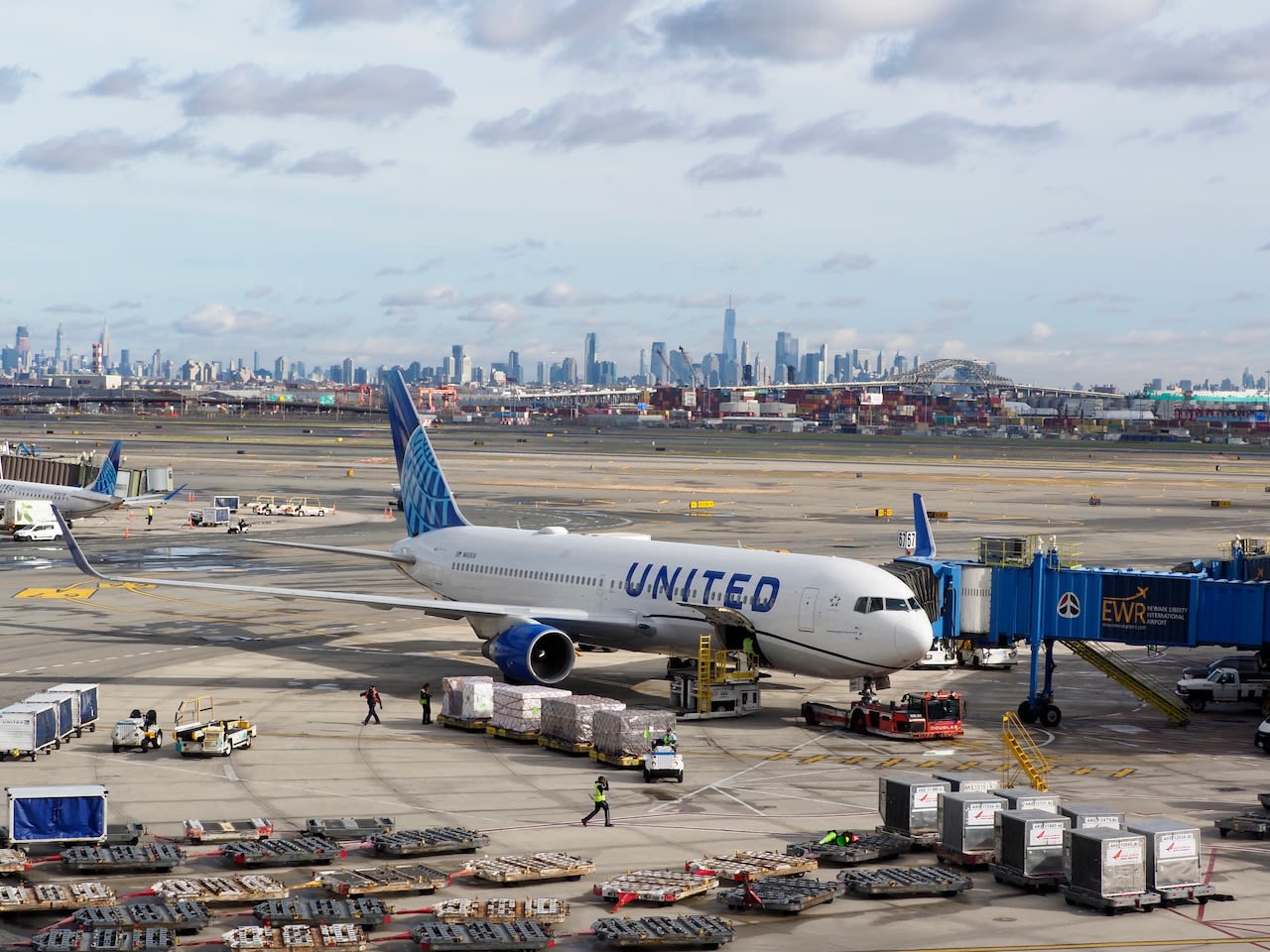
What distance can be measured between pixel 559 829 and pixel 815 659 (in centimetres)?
1534

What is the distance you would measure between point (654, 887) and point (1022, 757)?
1478 centimetres

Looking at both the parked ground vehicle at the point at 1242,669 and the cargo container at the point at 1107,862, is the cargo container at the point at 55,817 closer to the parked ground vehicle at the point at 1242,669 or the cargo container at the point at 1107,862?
the cargo container at the point at 1107,862

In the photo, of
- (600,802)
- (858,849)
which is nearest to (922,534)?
(600,802)

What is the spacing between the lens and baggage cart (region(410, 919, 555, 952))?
89.1 ft

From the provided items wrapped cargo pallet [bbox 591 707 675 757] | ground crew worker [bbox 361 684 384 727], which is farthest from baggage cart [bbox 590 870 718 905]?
ground crew worker [bbox 361 684 384 727]

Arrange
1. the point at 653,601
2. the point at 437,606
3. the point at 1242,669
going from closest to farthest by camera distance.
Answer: the point at 653,601
the point at 437,606
the point at 1242,669

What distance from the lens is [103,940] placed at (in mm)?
26828

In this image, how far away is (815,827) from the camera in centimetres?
3703

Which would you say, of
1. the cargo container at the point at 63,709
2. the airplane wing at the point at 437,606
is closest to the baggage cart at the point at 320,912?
the cargo container at the point at 63,709

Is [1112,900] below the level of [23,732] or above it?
below

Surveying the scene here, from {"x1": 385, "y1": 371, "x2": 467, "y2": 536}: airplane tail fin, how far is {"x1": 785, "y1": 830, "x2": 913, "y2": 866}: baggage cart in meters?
34.2

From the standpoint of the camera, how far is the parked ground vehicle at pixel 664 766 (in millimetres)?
41531

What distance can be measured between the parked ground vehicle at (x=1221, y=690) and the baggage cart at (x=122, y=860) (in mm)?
37846

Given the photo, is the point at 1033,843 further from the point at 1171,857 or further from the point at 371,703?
the point at 371,703
